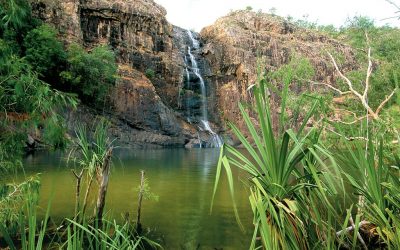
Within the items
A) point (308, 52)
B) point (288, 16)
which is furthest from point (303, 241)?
point (288, 16)

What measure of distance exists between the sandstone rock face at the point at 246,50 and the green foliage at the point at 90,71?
14746 millimetres

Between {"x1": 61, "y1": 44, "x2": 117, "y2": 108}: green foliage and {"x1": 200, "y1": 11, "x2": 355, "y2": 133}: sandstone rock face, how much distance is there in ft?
48.4

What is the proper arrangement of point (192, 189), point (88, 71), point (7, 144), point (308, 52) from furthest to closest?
point (308, 52) < point (88, 71) < point (192, 189) < point (7, 144)

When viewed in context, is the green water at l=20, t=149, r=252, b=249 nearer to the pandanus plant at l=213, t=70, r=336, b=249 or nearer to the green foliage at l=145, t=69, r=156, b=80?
the pandanus plant at l=213, t=70, r=336, b=249

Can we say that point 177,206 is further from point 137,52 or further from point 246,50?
point 246,50

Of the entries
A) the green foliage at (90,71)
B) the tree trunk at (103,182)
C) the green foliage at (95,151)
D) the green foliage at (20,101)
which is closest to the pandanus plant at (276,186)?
the green foliage at (20,101)

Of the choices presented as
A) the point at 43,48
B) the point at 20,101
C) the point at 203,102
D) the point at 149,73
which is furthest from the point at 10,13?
the point at 203,102

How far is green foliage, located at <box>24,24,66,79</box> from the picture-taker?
30.9 m

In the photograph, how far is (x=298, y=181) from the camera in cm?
318

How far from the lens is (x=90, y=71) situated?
109ft

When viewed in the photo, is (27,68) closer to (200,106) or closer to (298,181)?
(298,181)

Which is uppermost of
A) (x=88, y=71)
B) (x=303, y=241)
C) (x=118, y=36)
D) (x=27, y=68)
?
(x=118, y=36)

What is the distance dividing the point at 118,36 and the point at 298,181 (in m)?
40.9

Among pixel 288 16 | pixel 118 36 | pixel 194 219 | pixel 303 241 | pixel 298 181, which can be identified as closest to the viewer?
pixel 303 241
